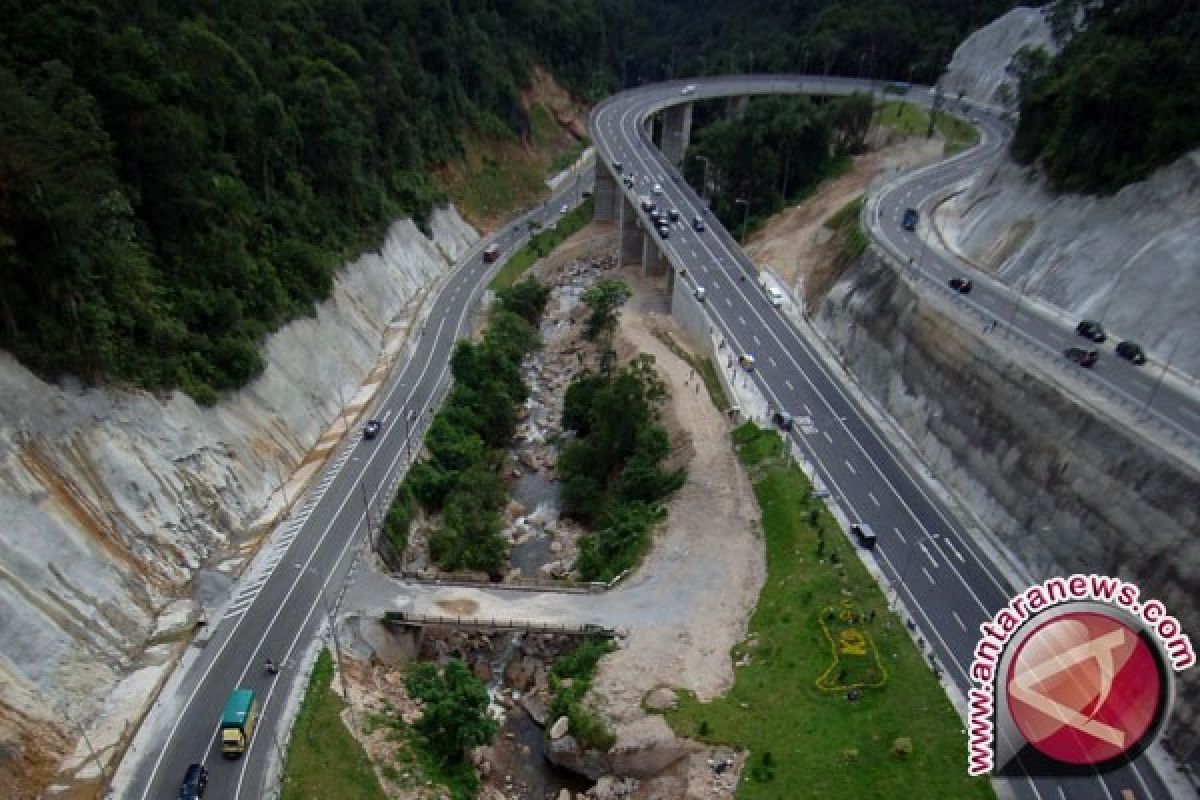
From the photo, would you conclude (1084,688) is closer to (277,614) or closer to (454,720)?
(454,720)

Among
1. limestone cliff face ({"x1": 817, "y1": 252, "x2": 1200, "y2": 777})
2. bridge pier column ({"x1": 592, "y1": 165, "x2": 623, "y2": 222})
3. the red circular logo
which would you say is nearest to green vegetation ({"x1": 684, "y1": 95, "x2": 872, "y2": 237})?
bridge pier column ({"x1": 592, "y1": 165, "x2": 623, "y2": 222})

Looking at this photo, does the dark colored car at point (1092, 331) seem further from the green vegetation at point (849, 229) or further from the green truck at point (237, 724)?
the green truck at point (237, 724)

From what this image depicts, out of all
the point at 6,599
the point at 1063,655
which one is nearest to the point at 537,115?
Result: the point at 6,599

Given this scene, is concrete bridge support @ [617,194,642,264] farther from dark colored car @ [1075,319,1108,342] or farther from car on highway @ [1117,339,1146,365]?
car on highway @ [1117,339,1146,365]

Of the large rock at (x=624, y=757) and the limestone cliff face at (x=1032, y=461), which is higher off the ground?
the large rock at (x=624, y=757)

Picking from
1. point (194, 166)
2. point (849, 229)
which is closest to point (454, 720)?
point (194, 166)

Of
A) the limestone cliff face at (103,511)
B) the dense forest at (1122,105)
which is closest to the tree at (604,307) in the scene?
the limestone cliff face at (103,511)

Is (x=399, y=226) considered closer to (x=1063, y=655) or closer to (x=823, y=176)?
(x=823, y=176)
